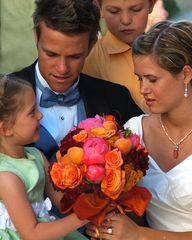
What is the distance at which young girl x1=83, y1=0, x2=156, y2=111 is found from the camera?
172 inches

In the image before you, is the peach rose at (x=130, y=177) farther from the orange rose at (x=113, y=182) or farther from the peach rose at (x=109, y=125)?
the peach rose at (x=109, y=125)

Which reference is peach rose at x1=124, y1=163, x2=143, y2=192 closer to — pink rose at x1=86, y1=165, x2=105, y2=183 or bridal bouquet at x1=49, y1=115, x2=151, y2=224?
bridal bouquet at x1=49, y1=115, x2=151, y2=224

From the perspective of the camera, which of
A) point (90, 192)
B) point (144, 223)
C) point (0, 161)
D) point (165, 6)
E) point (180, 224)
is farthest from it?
point (165, 6)

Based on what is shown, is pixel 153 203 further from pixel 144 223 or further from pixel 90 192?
pixel 90 192

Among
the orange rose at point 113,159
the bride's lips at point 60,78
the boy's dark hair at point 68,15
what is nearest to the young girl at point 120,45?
the boy's dark hair at point 68,15

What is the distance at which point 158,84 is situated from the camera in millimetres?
3480

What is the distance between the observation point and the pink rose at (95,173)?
294cm

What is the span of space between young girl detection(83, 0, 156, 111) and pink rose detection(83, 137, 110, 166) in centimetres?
138

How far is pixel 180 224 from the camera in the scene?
3613 mm

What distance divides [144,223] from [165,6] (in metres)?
3.22


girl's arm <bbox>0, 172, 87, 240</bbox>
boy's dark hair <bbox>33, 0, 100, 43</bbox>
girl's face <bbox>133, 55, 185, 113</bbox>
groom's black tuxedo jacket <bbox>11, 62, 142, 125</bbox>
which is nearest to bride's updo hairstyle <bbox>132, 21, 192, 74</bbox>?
girl's face <bbox>133, 55, 185, 113</bbox>

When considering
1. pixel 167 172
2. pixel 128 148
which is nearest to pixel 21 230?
pixel 128 148

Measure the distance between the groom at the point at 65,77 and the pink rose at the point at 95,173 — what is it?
90 cm

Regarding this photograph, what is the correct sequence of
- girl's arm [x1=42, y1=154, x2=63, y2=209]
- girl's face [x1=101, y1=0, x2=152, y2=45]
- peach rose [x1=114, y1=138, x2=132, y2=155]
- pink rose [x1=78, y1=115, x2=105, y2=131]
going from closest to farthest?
peach rose [x1=114, y1=138, x2=132, y2=155]
pink rose [x1=78, y1=115, x2=105, y2=131]
girl's arm [x1=42, y1=154, x2=63, y2=209]
girl's face [x1=101, y1=0, x2=152, y2=45]
